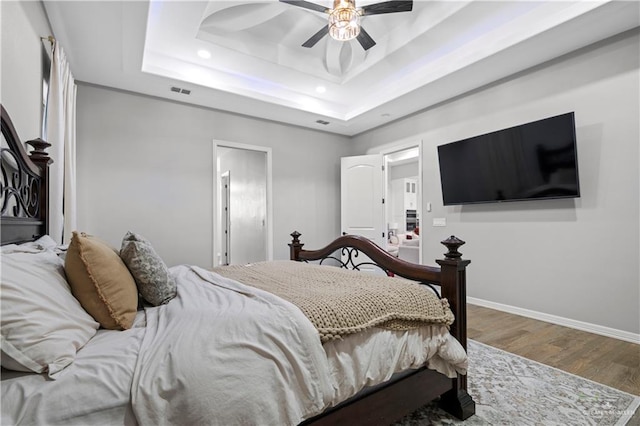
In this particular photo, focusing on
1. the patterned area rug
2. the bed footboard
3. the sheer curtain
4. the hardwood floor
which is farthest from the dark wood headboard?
the hardwood floor

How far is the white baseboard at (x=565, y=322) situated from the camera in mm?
2646

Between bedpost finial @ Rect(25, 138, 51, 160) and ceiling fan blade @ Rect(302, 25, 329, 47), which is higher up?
ceiling fan blade @ Rect(302, 25, 329, 47)

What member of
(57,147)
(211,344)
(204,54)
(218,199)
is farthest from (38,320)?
(218,199)

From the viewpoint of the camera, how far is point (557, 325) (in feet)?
9.96

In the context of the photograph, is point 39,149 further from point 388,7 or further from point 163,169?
point 388,7

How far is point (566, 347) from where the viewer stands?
2.50 meters

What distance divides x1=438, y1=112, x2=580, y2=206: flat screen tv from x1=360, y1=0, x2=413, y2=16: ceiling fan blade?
5.96ft

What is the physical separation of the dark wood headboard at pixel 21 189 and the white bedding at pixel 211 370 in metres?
0.88

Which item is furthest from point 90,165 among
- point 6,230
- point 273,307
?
point 273,307

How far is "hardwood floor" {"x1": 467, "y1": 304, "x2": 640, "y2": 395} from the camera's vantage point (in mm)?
2054

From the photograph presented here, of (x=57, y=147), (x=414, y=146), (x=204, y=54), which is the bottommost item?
(x=57, y=147)

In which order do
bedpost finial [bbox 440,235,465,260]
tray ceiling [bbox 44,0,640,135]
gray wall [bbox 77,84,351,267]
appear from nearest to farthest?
bedpost finial [bbox 440,235,465,260] < tray ceiling [bbox 44,0,640,135] < gray wall [bbox 77,84,351,267]

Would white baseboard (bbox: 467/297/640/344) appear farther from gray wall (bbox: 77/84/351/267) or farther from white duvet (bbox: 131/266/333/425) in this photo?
white duvet (bbox: 131/266/333/425)

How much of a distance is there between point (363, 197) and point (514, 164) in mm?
2305
